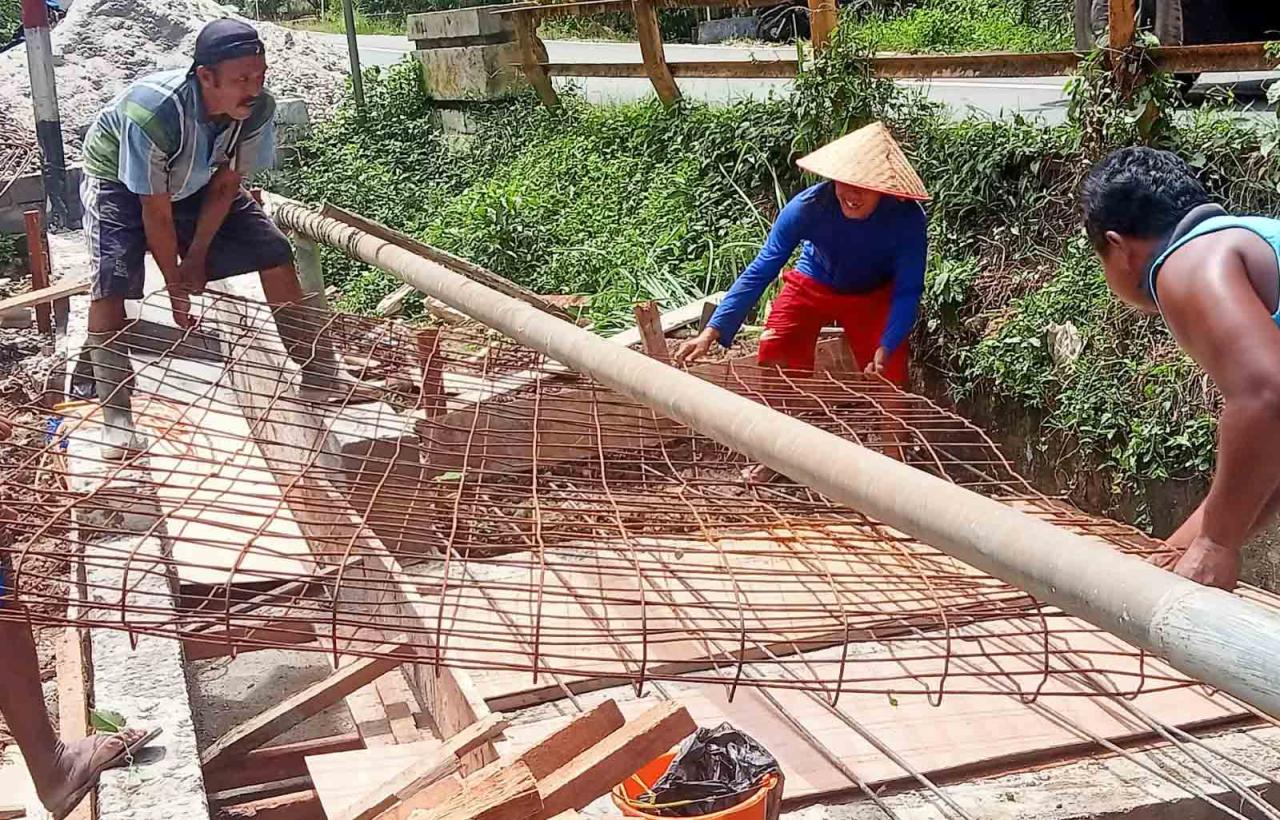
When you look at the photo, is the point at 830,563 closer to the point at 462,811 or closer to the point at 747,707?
the point at 747,707

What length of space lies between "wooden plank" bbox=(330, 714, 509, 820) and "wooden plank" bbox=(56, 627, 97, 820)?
25.4 inches

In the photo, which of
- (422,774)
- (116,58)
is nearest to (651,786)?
(422,774)

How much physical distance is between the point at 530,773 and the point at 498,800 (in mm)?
80

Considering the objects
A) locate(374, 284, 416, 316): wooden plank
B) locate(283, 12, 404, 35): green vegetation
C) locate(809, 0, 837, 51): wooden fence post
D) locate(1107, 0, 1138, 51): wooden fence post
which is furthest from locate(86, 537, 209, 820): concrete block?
locate(283, 12, 404, 35): green vegetation

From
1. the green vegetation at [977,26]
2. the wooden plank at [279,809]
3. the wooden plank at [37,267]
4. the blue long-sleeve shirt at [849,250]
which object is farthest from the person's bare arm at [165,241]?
the green vegetation at [977,26]

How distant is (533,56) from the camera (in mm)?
9438

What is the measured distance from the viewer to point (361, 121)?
35.5ft

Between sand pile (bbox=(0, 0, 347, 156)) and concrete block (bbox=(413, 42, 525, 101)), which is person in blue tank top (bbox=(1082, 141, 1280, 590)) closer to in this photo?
concrete block (bbox=(413, 42, 525, 101))

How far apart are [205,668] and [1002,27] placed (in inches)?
416

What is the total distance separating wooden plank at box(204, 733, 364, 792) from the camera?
325 cm

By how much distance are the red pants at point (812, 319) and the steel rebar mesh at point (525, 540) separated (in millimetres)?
187

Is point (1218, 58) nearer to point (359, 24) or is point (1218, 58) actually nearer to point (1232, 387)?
point (1232, 387)

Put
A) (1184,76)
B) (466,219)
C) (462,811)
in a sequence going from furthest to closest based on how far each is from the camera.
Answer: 1. (466,219)
2. (1184,76)
3. (462,811)

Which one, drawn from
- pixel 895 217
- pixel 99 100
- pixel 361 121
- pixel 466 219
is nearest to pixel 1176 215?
pixel 895 217
